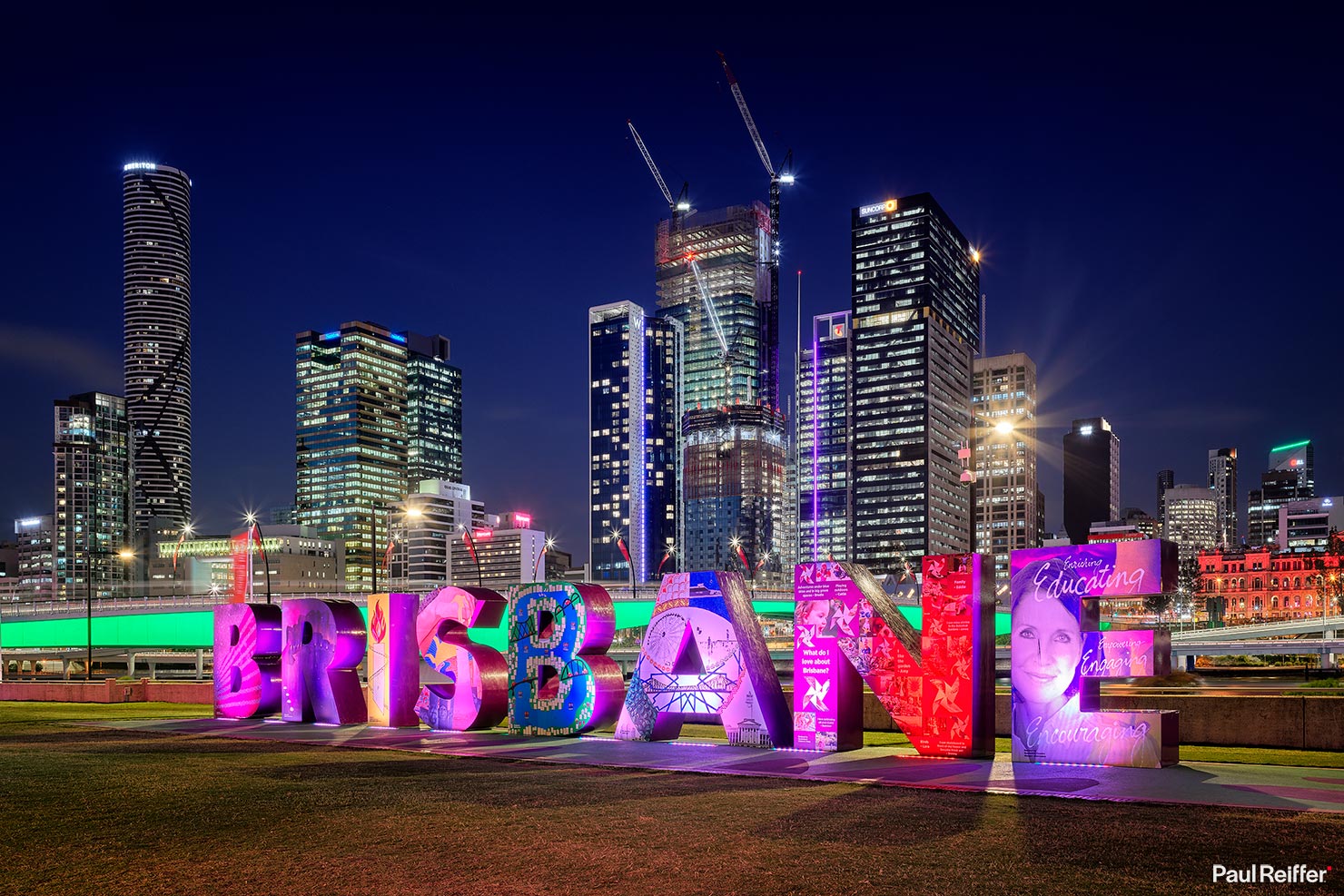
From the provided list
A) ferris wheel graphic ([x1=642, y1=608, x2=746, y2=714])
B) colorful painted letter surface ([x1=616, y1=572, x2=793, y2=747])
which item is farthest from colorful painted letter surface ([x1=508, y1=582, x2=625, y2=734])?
ferris wheel graphic ([x1=642, y1=608, x2=746, y2=714])

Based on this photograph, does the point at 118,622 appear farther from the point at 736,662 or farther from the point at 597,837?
the point at 597,837

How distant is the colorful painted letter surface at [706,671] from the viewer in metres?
22.7

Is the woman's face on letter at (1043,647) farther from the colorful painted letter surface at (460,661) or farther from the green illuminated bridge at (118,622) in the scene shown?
the green illuminated bridge at (118,622)

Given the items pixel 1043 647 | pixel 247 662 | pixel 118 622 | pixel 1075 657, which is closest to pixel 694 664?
pixel 1043 647

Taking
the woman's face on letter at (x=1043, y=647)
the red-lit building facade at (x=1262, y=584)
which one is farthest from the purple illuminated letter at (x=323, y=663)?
the red-lit building facade at (x=1262, y=584)

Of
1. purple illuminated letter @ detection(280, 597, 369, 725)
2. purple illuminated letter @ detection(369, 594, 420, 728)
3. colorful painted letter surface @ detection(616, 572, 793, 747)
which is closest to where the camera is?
colorful painted letter surface @ detection(616, 572, 793, 747)

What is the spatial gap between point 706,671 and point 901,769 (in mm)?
6308

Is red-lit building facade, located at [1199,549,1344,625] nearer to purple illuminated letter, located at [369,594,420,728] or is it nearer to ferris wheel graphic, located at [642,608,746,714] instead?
purple illuminated letter, located at [369,594,420,728]

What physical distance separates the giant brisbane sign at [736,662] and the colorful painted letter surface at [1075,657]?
29 mm

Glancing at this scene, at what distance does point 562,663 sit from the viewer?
2622cm

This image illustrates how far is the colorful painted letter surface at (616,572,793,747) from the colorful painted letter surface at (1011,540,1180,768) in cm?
543

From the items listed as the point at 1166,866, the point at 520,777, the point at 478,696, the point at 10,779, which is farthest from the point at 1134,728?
the point at 10,779

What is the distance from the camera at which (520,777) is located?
18.2 m

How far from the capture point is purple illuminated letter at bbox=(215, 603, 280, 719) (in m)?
32.6
